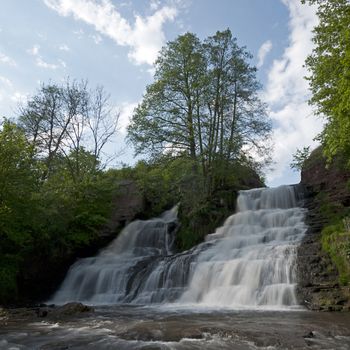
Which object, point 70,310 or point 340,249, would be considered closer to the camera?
point 70,310

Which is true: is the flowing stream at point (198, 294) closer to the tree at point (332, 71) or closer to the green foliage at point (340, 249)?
the green foliage at point (340, 249)

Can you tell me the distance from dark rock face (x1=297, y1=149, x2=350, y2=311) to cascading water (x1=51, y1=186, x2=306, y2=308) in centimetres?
38

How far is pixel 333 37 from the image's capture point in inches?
642

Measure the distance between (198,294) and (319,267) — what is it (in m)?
4.39

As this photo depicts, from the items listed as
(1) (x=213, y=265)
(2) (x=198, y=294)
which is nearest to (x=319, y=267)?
(1) (x=213, y=265)

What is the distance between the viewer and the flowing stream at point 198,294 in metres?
7.85

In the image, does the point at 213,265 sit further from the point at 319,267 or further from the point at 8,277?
the point at 8,277

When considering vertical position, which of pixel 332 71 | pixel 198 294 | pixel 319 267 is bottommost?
pixel 198 294

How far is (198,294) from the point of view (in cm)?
1448

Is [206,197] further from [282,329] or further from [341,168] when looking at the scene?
[282,329]

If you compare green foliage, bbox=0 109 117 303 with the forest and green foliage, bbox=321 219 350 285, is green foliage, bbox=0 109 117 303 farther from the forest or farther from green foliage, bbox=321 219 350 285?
green foliage, bbox=321 219 350 285

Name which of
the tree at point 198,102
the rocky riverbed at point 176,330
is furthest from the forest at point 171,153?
the rocky riverbed at point 176,330

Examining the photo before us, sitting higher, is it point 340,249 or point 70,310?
point 340,249

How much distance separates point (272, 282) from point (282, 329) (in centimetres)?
502
